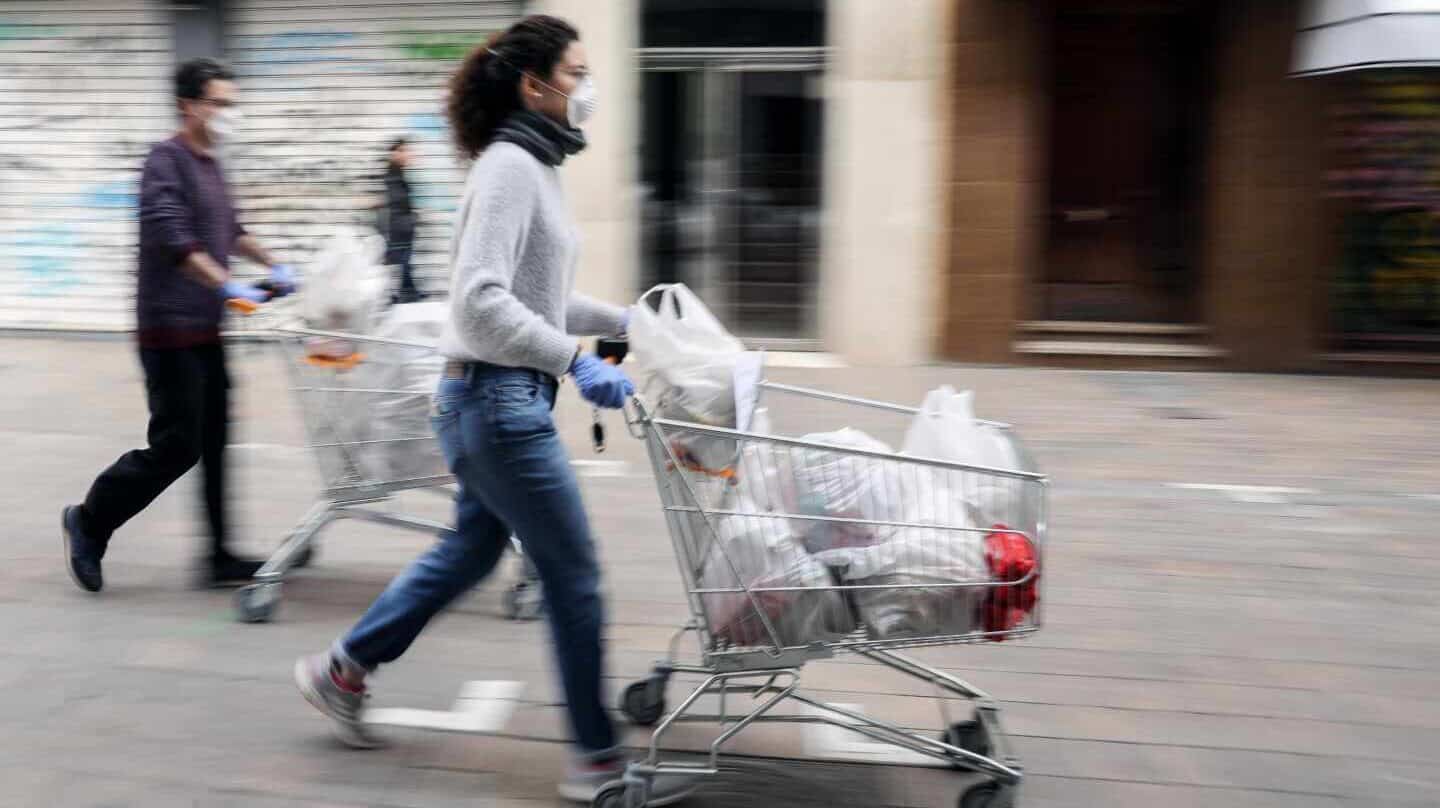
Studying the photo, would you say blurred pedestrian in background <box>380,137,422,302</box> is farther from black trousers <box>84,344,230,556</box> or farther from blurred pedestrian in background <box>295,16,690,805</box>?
blurred pedestrian in background <box>295,16,690,805</box>

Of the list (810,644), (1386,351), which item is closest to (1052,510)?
(810,644)

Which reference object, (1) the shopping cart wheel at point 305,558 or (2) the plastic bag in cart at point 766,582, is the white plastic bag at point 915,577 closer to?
(2) the plastic bag in cart at point 766,582

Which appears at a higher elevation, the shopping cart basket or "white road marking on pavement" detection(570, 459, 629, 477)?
the shopping cart basket

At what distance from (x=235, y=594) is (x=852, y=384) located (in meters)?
5.69

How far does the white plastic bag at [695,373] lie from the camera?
3.15 meters

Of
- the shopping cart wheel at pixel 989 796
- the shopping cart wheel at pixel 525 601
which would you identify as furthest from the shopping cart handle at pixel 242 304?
the shopping cart wheel at pixel 989 796

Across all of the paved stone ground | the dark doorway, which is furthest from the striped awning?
the paved stone ground

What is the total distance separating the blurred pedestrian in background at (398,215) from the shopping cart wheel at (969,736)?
776 cm

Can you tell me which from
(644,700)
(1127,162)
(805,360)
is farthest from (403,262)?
(644,700)

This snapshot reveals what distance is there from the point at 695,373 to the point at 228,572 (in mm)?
2606

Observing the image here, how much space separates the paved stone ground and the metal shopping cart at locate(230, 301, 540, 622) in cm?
15

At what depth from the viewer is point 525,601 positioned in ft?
15.4

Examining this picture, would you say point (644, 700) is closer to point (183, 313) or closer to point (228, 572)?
point (228, 572)

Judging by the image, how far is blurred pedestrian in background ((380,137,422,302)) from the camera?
10.7 metres
